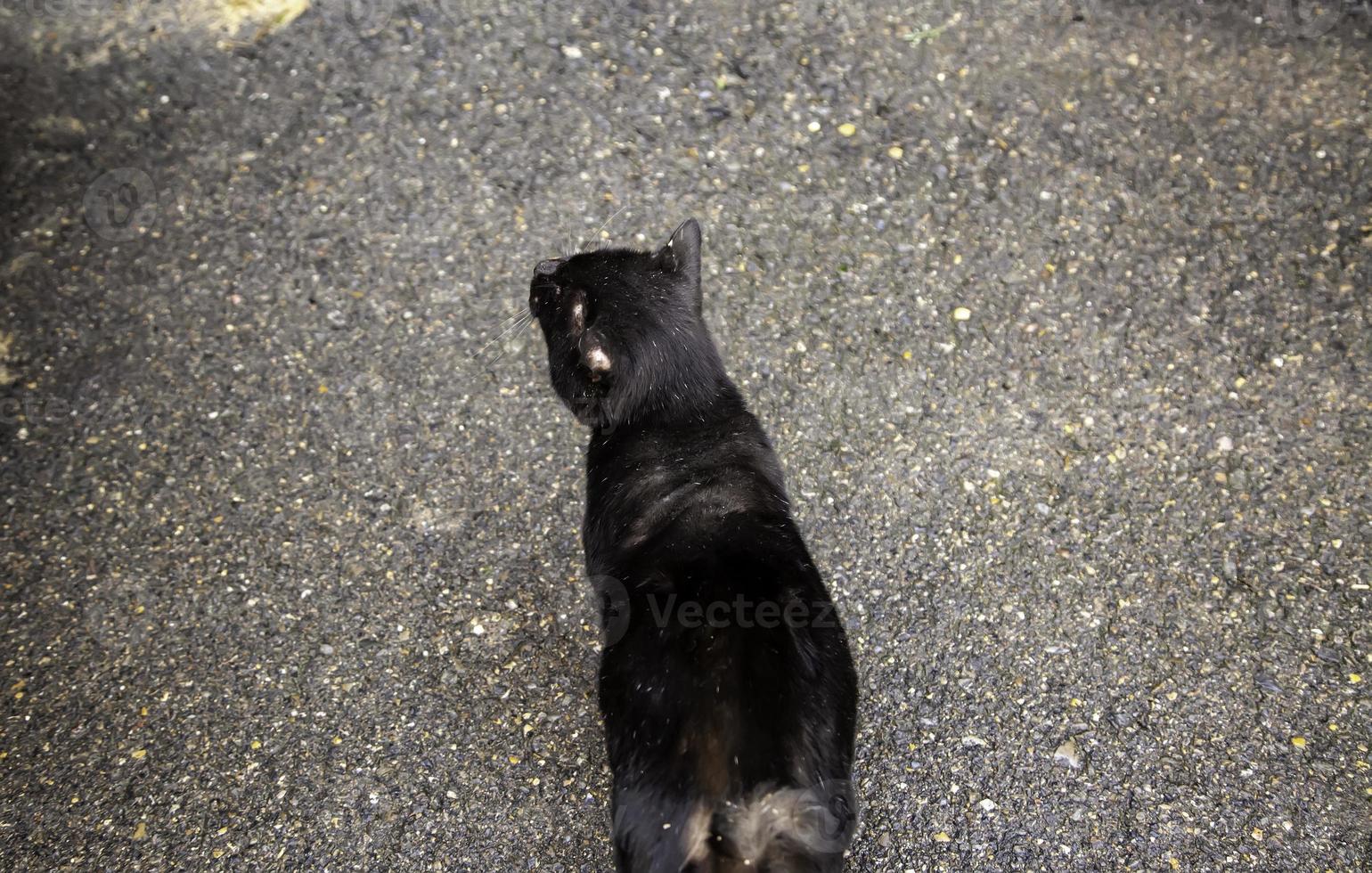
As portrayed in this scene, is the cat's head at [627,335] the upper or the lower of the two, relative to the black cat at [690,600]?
upper

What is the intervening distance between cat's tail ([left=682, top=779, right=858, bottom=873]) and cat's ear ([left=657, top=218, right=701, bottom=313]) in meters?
1.58

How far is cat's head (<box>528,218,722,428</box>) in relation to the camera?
301 cm

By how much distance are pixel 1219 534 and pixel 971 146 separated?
1953 mm

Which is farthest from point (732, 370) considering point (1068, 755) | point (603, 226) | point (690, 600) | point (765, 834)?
point (765, 834)

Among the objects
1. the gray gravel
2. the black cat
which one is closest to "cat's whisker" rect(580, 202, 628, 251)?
the gray gravel

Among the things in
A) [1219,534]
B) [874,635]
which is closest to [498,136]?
[874,635]

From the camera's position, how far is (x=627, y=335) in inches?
119

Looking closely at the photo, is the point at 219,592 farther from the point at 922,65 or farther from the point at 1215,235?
the point at 1215,235

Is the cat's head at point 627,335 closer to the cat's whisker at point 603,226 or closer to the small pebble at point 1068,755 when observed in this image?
the cat's whisker at point 603,226

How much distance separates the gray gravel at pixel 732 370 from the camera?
3.05m

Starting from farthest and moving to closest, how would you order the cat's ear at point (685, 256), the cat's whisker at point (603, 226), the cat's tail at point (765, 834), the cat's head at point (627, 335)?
the cat's whisker at point (603, 226), the cat's ear at point (685, 256), the cat's head at point (627, 335), the cat's tail at point (765, 834)

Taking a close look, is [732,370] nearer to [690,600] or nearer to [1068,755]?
[690,600]

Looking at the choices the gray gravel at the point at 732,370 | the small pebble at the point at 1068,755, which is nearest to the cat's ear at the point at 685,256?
the gray gravel at the point at 732,370

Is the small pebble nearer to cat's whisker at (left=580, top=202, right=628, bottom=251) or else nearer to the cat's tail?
the cat's tail
